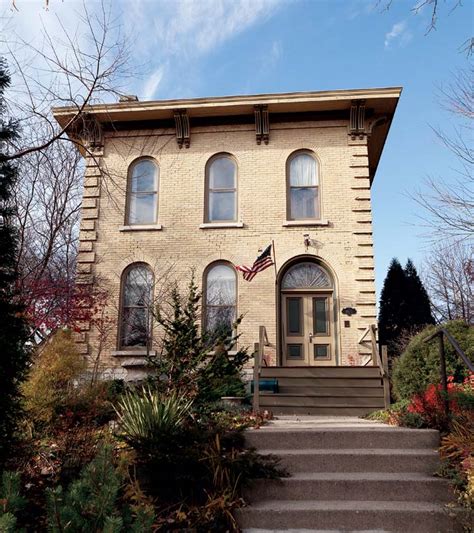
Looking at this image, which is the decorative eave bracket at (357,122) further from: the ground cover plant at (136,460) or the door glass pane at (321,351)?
the ground cover plant at (136,460)

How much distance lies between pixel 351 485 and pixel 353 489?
0.14ft

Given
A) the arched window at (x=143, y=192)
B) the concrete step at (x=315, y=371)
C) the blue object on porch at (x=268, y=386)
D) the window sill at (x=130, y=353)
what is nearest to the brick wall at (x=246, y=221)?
the window sill at (x=130, y=353)

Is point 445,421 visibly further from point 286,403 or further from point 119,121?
point 119,121

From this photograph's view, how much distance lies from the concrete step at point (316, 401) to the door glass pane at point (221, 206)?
5.63 meters

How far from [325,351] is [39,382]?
7.23 m

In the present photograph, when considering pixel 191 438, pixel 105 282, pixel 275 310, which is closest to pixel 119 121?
pixel 105 282

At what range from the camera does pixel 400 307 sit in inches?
738

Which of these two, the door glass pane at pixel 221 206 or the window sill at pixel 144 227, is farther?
the door glass pane at pixel 221 206

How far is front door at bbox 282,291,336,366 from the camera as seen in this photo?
493 inches

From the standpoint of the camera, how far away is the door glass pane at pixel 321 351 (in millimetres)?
12523

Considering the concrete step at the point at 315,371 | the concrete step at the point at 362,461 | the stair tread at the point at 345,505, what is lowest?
the stair tread at the point at 345,505

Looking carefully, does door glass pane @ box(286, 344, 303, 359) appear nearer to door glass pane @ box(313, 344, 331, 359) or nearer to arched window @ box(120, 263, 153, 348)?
door glass pane @ box(313, 344, 331, 359)

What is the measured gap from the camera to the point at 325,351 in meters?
12.5

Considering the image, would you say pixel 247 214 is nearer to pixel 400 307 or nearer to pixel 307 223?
pixel 307 223
